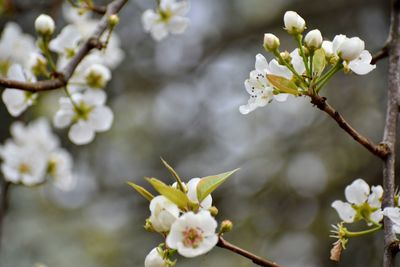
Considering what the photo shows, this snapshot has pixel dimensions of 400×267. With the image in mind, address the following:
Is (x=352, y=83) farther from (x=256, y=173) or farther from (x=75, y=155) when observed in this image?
(x=75, y=155)

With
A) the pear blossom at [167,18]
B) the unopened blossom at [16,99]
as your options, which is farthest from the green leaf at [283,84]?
the pear blossom at [167,18]

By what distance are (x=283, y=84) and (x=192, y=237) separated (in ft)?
0.95

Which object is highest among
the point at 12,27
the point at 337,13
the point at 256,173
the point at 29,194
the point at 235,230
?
the point at 337,13

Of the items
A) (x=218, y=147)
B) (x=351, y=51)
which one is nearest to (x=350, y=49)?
(x=351, y=51)

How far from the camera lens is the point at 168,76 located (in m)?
3.69

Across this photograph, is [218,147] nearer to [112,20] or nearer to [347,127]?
[112,20]

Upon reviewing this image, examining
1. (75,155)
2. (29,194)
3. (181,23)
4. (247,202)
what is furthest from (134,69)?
(181,23)

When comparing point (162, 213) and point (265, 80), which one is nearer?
point (162, 213)

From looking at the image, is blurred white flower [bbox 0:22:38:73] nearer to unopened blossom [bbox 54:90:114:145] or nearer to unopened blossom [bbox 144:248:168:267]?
unopened blossom [bbox 54:90:114:145]

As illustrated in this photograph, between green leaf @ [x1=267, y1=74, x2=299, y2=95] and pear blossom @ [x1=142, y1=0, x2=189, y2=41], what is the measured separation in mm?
845

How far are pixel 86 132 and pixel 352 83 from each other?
177cm

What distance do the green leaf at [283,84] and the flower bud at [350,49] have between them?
115 millimetres

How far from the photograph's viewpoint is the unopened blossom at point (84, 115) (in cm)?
168

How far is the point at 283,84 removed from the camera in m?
1.00
